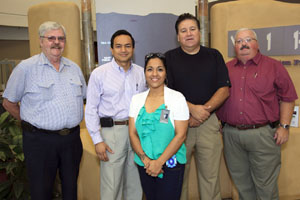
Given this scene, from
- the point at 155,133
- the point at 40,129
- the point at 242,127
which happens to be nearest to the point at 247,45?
the point at 242,127

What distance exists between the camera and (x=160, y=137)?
177 cm

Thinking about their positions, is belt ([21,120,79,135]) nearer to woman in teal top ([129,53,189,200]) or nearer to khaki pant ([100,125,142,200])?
khaki pant ([100,125,142,200])

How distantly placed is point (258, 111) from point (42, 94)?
1801 millimetres

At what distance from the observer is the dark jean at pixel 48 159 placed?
1940mm

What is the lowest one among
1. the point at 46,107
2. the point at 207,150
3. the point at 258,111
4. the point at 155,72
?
the point at 207,150

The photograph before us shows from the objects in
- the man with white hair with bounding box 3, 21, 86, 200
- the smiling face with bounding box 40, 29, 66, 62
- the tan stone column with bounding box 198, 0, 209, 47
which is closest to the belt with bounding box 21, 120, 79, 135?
the man with white hair with bounding box 3, 21, 86, 200

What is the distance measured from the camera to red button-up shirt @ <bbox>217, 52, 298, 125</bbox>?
220 centimetres

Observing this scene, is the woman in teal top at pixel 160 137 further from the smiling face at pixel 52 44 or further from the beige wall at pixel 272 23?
the beige wall at pixel 272 23

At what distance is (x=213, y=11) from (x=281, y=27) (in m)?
0.86

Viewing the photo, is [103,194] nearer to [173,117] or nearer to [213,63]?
[173,117]

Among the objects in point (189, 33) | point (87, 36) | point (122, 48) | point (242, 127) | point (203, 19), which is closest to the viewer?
point (122, 48)

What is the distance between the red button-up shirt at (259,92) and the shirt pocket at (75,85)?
1336 millimetres

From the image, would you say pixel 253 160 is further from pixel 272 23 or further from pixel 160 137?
pixel 272 23

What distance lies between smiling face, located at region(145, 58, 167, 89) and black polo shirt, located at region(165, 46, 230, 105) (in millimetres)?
353
